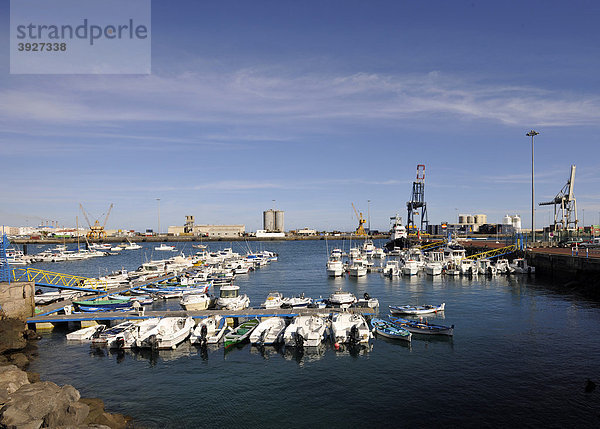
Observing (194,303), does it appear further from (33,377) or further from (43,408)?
(43,408)

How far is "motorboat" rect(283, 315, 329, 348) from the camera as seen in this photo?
32312mm

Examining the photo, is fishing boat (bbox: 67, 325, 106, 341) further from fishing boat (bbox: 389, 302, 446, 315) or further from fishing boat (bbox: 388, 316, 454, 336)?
fishing boat (bbox: 389, 302, 446, 315)

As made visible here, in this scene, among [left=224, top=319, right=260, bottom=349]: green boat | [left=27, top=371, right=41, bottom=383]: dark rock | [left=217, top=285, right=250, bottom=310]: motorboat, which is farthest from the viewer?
[left=217, top=285, right=250, bottom=310]: motorboat

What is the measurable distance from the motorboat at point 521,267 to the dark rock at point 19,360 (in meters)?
81.3

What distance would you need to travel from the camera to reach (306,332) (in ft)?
108

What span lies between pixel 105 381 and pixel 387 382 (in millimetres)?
18926

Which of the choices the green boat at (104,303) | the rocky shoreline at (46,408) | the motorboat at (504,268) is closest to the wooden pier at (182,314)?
the green boat at (104,303)

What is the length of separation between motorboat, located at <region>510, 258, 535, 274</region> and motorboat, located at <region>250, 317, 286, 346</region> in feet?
202

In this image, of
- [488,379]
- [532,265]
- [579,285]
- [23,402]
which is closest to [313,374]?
[488,379]

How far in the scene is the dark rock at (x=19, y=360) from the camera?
96.5ft

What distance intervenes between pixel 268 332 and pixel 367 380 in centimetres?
1147

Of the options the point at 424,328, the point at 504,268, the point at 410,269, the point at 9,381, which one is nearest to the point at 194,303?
the point at 9,381

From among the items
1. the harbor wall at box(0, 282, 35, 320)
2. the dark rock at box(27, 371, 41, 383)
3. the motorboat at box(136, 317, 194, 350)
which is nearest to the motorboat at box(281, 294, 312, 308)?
the motorboat at box(136, 317, 194, 350)

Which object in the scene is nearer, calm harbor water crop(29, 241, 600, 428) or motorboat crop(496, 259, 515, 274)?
calm harbor water crop(29, 241, 600, 428)
